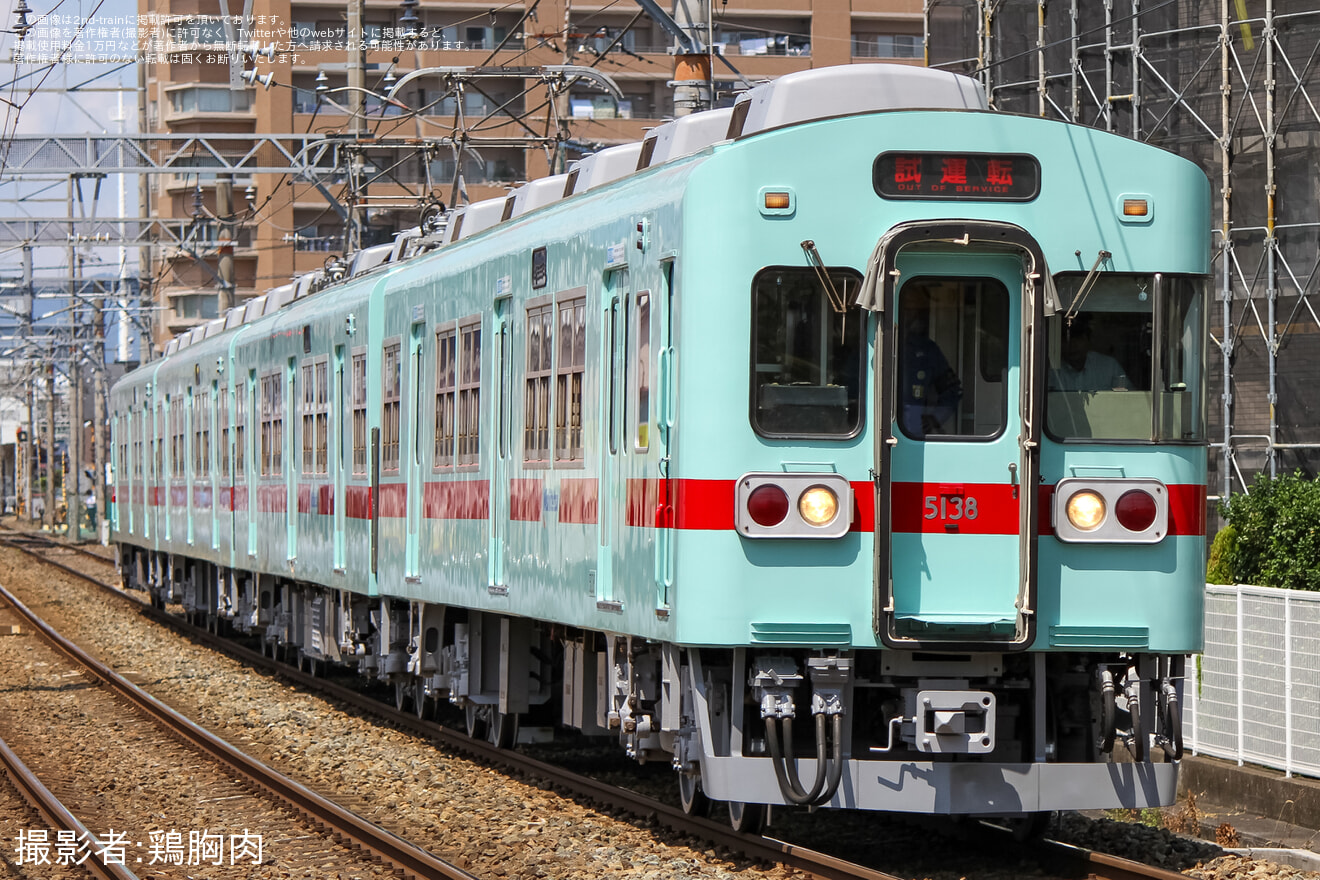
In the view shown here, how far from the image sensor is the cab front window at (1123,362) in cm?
877

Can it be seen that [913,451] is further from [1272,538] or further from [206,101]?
[206,101]

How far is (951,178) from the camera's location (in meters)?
8.80

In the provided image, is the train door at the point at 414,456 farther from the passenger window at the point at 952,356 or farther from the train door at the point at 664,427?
the passenger window at the point at 952,356

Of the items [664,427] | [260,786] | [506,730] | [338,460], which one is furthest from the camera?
[338,460]

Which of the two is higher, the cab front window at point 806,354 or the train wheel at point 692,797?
the cab front window at point 806,354

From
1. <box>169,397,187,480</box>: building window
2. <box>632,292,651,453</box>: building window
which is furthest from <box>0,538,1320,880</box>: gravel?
<box>169,397,187,480</box>: building window

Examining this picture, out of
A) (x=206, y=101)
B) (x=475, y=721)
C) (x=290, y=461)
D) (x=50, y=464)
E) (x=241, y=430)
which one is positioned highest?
(x=206, y=101)

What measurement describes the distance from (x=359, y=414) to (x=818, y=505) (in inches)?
324

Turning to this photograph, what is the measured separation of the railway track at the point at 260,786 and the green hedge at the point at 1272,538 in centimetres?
600

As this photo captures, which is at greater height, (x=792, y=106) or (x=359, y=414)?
(x=792, y=106)

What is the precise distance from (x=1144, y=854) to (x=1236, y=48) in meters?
15.5

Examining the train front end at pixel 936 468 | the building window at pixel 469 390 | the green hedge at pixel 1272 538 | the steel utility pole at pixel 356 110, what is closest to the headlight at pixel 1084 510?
the train front end at pixel 936 468

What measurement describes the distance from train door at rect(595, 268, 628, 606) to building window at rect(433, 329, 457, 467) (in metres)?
3.30

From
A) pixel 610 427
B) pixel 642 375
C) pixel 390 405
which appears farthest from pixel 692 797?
pixel 390 405
